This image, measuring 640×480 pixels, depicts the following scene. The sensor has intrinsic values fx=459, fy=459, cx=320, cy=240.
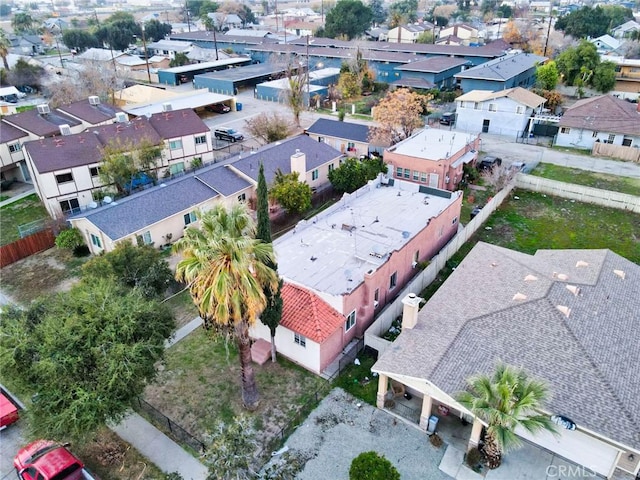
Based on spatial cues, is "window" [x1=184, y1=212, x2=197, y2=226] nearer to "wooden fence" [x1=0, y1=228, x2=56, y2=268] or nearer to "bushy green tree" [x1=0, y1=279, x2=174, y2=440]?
"wooden fence" [x1=0, y1=228, x2=56, y2=268]

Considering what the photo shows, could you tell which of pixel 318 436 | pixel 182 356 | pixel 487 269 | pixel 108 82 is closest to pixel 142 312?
pixel 182 356

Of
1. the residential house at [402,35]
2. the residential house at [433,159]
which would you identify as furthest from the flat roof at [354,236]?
the residential house at [402,35]

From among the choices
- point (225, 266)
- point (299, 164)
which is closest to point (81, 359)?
point (225, 266)

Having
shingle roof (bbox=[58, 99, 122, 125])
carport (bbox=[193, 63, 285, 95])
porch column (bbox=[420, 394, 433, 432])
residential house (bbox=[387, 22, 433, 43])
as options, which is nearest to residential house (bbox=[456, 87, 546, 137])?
carport (bbox=[193, 63, 285, 95])

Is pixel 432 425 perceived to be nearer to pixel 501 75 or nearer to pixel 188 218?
pixel 188 218

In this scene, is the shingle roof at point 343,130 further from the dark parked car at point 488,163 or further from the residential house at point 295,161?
the dark parked car at point 488,163

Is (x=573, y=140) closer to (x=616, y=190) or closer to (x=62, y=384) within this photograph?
(x=616, y=190)
